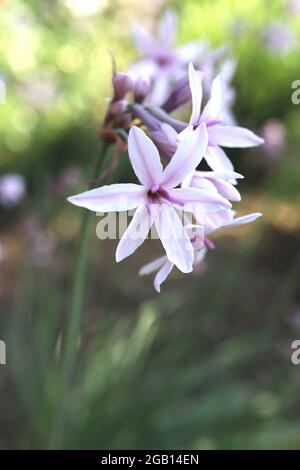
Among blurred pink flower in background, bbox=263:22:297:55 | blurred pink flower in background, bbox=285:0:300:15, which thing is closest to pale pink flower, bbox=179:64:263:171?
blurred pink flower in background, bbox=263:22:297:55

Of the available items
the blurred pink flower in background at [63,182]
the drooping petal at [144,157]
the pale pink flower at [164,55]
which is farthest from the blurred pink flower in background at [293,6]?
the drooping petal at [144,157]

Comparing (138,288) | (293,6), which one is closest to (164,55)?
(293,6)

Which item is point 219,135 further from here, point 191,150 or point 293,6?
point 293,6

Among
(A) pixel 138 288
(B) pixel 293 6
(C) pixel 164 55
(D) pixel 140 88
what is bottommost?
(D) pixel 140 88

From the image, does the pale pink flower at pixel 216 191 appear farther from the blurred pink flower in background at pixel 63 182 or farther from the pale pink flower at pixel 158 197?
the blurred pink flower in background at pixel 63 182

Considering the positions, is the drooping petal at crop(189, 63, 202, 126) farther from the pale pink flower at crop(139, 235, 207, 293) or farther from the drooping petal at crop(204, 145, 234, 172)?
the pale pink flower at crop(139, 235, 207, 293)

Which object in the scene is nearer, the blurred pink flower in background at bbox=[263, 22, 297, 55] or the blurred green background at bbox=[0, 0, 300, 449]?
the blurred green background at bbox=[0, 0, 300, 449]
